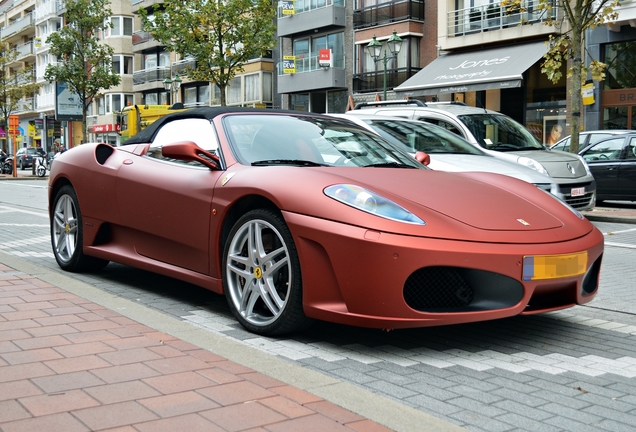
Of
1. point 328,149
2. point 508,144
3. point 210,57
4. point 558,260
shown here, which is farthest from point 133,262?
point 210,57

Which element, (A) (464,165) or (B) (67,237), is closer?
(B) (67,237)

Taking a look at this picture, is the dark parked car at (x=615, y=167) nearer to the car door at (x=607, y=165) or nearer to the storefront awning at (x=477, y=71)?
the car door at (x=607, y=165)

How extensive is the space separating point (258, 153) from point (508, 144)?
24.9 ft

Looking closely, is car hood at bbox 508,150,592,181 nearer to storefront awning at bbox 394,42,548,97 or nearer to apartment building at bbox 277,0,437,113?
storefront awning at bbox 394,42,548,97

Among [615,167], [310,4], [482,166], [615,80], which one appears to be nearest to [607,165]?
[615,167]

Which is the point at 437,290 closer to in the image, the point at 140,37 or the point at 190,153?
the point at 190,153

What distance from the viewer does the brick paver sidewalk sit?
285 centimetres

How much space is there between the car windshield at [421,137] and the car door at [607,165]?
597cm

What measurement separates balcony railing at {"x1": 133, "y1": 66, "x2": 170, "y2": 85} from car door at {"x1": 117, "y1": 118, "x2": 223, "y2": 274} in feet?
177

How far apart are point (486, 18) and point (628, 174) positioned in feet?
52.1

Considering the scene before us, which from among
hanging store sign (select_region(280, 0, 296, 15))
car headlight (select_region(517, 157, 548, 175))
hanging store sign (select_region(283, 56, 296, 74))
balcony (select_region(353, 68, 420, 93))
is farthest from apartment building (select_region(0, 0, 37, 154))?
car headlight (select_region(517, 157, 548, 175))

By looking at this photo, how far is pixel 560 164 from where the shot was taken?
1138cm

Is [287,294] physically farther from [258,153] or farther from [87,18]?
[87,18]

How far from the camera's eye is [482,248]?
3.89 m
